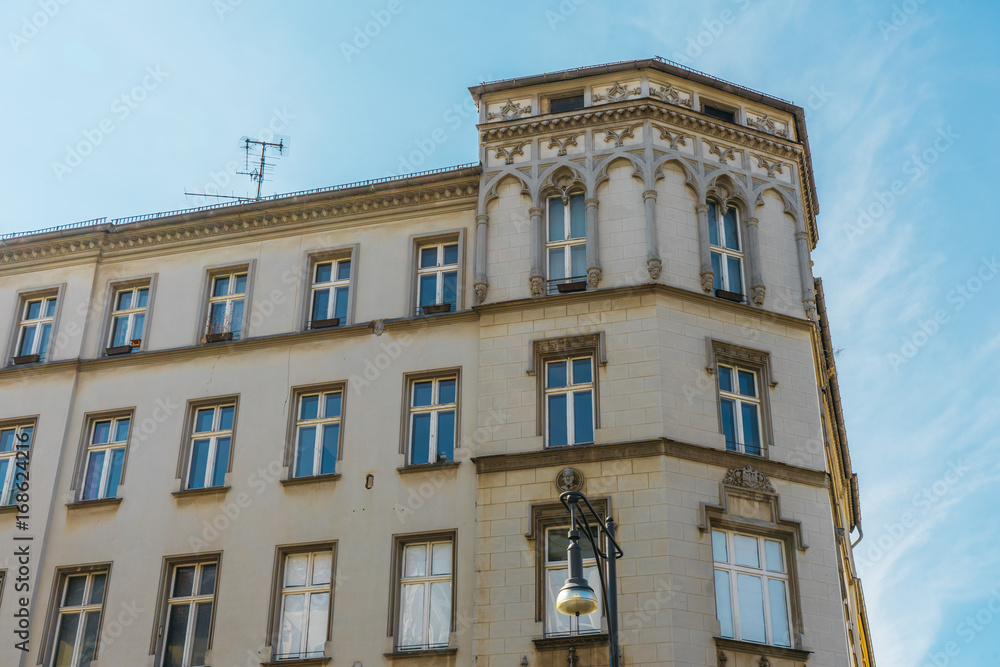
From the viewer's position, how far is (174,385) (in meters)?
28.8

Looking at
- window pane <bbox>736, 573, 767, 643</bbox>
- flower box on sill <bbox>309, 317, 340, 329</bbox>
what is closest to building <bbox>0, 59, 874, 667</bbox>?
window pane <bbox>736, 573, 767, 643</bbox>

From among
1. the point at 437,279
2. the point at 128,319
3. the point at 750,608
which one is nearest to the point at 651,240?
the point at 437,279

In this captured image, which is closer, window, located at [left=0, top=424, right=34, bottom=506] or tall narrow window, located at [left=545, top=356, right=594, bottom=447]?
tall narrow window, located at [left=545, top=356, right=594, bottom=447]

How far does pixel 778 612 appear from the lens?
→ 77.6ft

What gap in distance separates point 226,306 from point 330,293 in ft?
9.21

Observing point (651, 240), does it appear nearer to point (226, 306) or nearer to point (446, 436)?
point (446, 436)

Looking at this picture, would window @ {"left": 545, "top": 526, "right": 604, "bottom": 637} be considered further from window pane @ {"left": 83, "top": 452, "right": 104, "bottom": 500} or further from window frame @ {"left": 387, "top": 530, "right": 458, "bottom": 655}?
window pane @ {"left": 83, "top": 452, "right": 104, "bottom": 500}

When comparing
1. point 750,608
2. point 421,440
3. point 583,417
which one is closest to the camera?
point 750,608

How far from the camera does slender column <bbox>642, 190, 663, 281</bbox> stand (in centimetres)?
2645

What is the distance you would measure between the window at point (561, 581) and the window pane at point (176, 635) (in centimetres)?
804

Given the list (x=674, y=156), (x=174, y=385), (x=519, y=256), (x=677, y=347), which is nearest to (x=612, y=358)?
(x=677, y=347)

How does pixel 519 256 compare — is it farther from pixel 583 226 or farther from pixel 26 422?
pixel 26 422

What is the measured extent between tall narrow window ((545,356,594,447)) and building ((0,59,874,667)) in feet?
0.22

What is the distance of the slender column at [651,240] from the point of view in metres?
26.5
